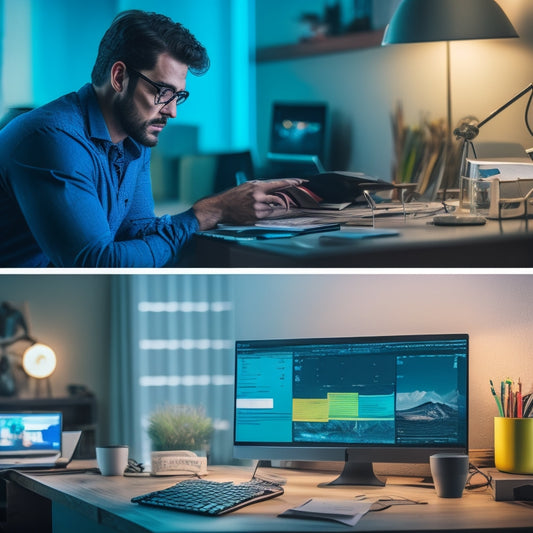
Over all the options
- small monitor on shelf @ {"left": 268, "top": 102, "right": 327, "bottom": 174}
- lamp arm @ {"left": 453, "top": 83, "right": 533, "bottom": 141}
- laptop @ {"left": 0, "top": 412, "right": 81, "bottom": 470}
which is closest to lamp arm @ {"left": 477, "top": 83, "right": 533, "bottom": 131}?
lamp arm @ {"left": 453, "top": 83, "right": 533, "bottom": 141}

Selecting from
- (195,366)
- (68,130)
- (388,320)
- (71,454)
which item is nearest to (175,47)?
(68,130)

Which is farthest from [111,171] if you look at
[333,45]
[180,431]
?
[180,431]

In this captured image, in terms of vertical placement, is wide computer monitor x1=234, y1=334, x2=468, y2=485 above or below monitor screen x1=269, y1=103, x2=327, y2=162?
below

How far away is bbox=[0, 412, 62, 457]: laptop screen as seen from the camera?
7.91ft

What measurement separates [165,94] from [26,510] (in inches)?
42.9

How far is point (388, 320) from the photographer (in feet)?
7.66

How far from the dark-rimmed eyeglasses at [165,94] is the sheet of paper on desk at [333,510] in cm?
95

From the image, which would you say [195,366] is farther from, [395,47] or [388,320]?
[395,47]

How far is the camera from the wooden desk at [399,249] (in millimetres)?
2051

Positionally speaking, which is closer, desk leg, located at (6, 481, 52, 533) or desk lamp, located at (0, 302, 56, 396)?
desk leg, located at (6, 481, 52, 533)

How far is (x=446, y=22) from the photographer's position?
83.1 inches

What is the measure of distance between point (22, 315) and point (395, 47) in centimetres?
261

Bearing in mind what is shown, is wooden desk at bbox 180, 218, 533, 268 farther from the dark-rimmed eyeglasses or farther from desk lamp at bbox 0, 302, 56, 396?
desk lamp at bbox 0, 302, 56, 396

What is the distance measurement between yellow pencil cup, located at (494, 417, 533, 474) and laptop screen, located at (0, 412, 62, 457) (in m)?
1.16
